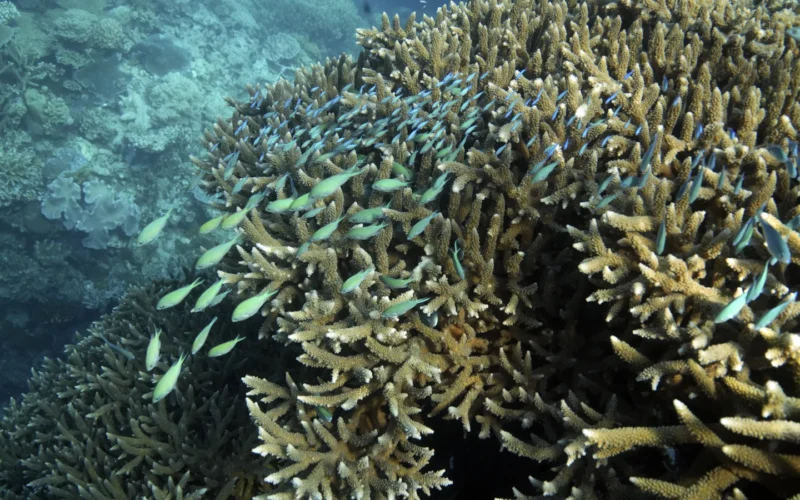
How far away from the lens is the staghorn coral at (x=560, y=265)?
2391 mm

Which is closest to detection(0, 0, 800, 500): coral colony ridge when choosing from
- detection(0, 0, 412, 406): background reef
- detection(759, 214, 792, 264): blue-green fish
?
detection(759, 214, 792, 264): blue-green fish

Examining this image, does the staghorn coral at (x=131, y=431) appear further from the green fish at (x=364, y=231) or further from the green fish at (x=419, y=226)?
the green fish at (x=419, y=226)

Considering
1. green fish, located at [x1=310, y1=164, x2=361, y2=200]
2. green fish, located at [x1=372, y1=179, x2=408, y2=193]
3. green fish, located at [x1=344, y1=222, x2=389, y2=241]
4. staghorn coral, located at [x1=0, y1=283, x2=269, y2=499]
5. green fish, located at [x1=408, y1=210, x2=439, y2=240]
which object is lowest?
staghorn coral, located at [x1=0, y1=283, x2=269, y2=499]

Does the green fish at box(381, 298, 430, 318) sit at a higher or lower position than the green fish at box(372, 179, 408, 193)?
lower

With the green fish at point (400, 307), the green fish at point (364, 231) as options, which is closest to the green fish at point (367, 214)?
the green fish at point (364, 231)

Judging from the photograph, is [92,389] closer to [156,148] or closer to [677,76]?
[677,76]

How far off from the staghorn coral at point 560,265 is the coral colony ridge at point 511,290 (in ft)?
0.06

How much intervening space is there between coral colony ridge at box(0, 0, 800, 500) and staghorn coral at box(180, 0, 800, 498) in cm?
2

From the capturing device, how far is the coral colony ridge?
7.88ft

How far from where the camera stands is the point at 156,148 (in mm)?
12633

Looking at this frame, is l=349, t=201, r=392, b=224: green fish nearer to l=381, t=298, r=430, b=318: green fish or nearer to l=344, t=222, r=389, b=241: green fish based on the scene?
l=344, t=222, r=389, b=241: green fish

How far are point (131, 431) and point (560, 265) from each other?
416 centimetres

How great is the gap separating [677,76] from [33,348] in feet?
44.8

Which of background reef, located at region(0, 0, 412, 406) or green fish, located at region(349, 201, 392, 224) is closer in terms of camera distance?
green fish, located at region(349, 201, 392, 224)
